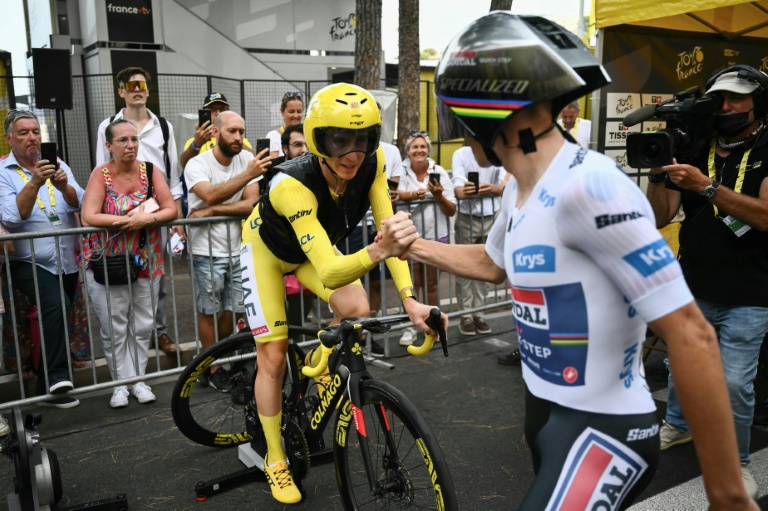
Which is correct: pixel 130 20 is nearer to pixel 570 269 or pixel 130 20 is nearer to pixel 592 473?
pixel 570 269

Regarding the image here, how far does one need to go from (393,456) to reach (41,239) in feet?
11.3

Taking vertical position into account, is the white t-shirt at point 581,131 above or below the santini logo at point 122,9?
below

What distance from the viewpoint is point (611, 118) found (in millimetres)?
5875

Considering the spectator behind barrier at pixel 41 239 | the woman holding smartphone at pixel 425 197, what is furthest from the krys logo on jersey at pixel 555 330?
the woman holding smartphone at pixel 425 197

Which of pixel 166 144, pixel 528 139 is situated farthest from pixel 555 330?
pixel 166 144

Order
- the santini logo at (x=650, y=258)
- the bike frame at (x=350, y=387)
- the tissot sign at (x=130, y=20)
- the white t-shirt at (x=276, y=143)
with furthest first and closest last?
1. the tissot sign at (x=130, y=20)
2. the white t-shirt at (x=276, y=143)
3. the bike frame at (x=350, y=387)
4. the santini logo at (x=650, y=258)

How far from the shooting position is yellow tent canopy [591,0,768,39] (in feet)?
16.2

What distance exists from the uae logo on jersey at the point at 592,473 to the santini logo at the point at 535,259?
42 centimetres

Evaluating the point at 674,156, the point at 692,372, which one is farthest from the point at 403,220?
the point at 674,156

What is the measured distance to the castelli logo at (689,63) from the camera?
21.4 feet

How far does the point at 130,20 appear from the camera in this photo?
1484 cm

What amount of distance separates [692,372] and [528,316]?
454 millimetres

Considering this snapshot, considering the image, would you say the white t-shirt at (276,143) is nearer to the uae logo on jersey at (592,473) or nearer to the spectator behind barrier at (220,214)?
the spectator behind barrier at (220,214)

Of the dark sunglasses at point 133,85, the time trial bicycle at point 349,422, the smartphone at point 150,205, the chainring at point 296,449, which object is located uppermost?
the dark sunglasses at point 133,85
